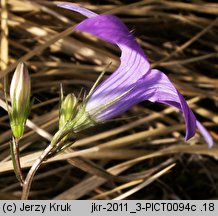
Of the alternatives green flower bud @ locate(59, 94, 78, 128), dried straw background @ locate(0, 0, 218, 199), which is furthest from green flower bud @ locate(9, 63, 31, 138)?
dried straw background @ locate(0, 0, 218, 199)

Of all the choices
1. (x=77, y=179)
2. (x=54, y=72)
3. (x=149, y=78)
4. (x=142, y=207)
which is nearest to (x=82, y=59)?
(x=54, y=72)

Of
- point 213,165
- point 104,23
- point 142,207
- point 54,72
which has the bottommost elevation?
point 142,207

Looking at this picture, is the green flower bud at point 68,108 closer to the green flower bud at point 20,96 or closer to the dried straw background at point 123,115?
the green flower bud at point 20,96

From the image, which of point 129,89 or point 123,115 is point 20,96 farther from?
point 123,115

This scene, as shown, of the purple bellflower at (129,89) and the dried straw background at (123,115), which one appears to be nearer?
the purple bellflower at (129,89)

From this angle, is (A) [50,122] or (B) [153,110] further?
(B) [153,110]

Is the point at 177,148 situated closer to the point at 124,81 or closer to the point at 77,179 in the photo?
the point at 77,179

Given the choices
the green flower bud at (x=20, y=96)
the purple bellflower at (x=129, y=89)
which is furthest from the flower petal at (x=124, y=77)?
the green flower bud at (x=20, y=96)
